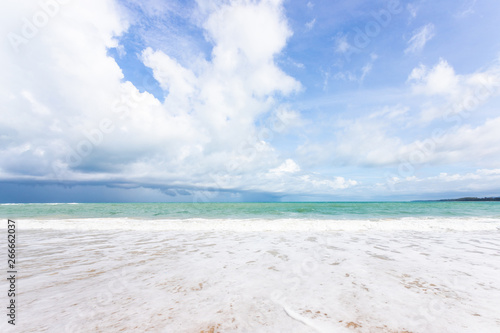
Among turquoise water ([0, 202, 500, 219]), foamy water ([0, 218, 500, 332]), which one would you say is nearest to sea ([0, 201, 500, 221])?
turquoise water ([0, 202, 500, 219])

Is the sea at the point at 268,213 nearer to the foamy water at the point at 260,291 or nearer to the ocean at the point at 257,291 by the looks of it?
the foamy water at the point at 260,291

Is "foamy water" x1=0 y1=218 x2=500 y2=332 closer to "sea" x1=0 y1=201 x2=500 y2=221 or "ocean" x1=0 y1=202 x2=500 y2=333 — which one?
"ocean" x1=0 y1=202 x2=500 y2=333

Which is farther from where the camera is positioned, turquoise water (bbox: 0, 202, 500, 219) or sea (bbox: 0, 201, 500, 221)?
turquoise water (bbox: 0, 202, 500, 219)

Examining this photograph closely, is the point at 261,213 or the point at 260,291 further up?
the point at 260,291

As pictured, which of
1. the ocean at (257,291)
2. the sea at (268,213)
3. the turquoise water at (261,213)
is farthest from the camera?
the turquoise water at (261,213)

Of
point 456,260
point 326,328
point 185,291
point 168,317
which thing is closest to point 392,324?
point 326,328

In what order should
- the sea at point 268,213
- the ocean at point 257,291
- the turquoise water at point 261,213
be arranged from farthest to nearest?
the turquoise water at point 261,213 < the sea at point 268,213 < the ocean at point 257,291

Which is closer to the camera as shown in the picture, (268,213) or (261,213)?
(261,213)

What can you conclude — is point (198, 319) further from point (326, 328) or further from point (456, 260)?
point (456, 260)

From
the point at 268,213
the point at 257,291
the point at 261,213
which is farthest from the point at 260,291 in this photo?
the point at 268,213

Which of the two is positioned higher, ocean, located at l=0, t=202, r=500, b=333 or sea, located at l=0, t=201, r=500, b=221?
ocean, located at l=0, t=202, r=500, b=333

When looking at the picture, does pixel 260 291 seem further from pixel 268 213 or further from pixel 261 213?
pixel 268 213

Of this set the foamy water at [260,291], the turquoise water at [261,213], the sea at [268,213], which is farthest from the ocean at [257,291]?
the turquoise water at [261,213]

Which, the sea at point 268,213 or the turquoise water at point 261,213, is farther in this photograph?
the turquoise water at point 261,213
